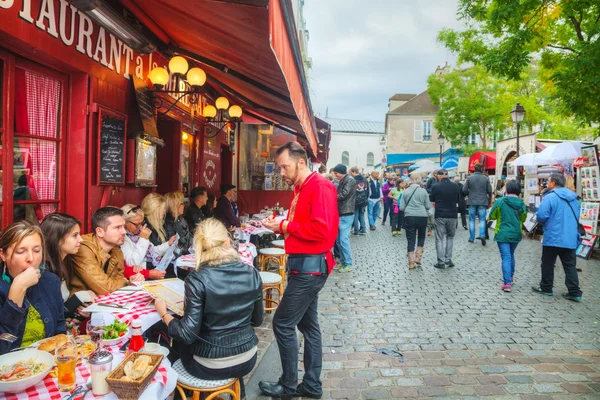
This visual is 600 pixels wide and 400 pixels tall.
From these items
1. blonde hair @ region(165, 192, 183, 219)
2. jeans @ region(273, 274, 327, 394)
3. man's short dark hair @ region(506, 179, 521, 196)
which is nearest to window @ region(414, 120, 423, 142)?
man's short dark hair @ region(506, 179, 521, 196)

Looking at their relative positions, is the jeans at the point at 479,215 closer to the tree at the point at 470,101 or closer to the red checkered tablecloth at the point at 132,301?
the red checkered tablecloth at the point at 132,301

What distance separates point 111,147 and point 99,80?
746 mm

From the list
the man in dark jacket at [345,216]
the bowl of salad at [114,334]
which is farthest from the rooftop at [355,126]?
the bowl of salad at [114,334]

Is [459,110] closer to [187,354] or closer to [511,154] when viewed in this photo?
[511,154]

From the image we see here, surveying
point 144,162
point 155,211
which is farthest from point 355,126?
point 155,211

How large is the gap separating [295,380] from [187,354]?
1.00 metres

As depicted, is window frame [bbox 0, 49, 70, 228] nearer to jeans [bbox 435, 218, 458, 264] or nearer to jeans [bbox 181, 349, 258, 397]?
jeans [bbox 181, 349, 258, 397]

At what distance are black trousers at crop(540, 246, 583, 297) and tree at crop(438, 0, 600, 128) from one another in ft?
14.8

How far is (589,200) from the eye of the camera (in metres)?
9.84

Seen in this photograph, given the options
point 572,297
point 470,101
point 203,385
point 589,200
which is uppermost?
point 470,101

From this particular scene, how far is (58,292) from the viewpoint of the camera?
255 cm

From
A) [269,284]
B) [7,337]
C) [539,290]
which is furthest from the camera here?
[539,290]

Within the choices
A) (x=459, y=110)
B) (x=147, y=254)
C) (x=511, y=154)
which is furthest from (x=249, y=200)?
(x=459, y=110)

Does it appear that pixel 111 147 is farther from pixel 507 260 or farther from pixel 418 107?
pixel 418 107
